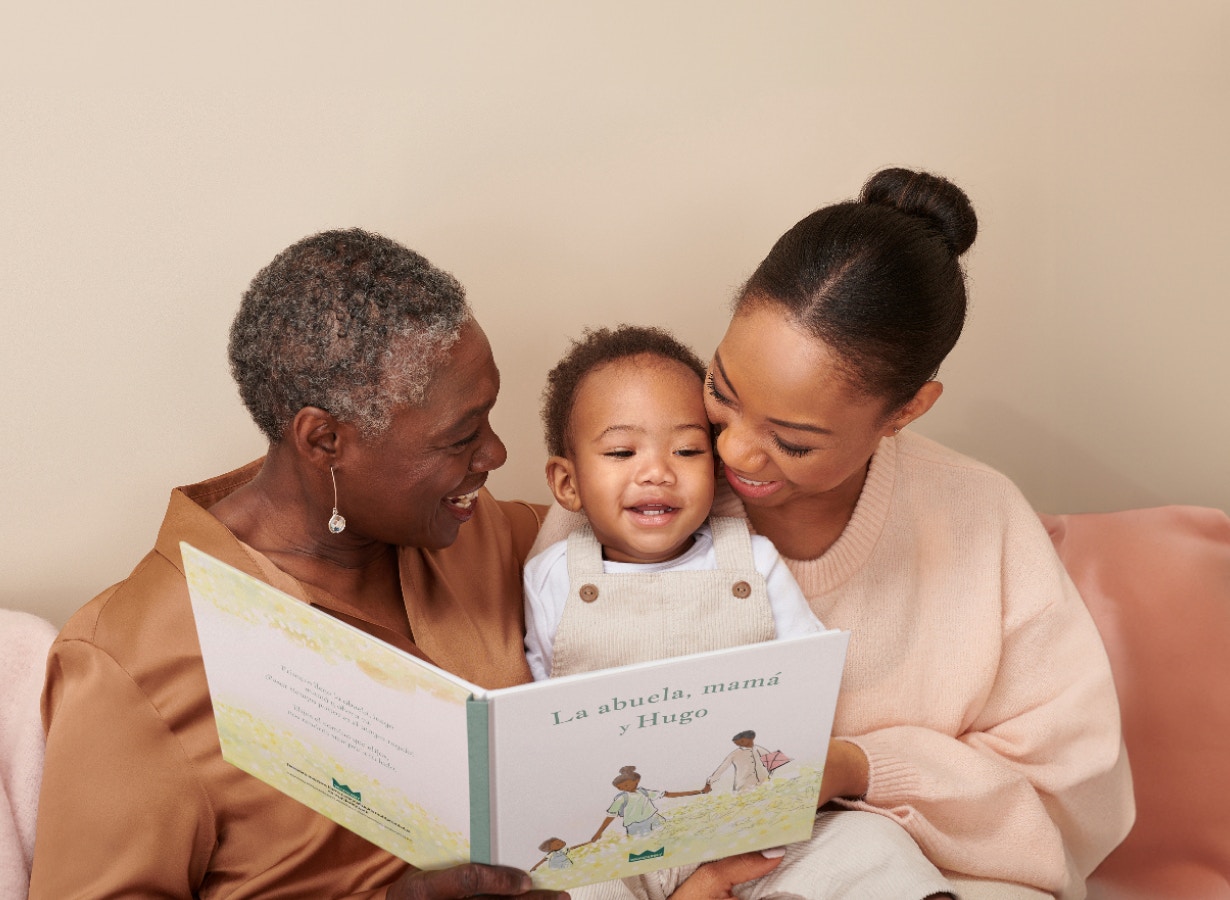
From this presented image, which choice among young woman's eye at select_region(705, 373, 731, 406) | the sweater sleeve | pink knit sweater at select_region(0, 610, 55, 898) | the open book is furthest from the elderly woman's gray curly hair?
the sweater sleeve

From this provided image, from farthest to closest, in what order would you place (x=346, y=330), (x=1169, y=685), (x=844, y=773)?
(x=1169, y=685)
(x=844, y=773)
(x=346, y=330)

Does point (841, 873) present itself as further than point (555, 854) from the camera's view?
Yes

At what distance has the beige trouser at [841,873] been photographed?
183 centimetres

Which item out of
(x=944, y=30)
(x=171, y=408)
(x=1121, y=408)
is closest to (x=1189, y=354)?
(x=1121, y=408)

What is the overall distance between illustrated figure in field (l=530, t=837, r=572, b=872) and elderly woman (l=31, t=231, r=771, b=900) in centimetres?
4

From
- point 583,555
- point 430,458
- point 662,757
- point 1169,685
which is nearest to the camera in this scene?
point 662,757

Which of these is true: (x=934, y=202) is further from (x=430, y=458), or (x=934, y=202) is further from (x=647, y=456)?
(x=430, y=458)

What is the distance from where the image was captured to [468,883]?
1604 mm

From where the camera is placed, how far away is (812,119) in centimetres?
260

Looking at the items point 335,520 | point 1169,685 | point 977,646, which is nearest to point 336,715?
point 335,520

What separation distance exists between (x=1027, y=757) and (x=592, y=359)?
42.0 inches

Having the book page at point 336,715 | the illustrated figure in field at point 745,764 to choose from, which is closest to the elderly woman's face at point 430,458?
the book page at point 336,715

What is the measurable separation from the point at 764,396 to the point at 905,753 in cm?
70

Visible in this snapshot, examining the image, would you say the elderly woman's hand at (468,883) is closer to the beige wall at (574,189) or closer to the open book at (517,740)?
the open book at (517,740)
